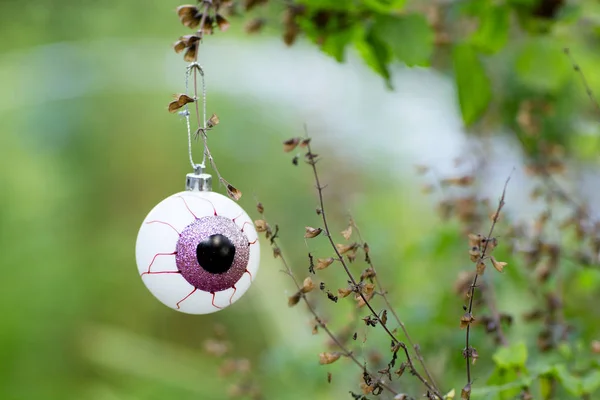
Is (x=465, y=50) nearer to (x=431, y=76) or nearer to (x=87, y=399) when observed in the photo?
(x=431, y=76)

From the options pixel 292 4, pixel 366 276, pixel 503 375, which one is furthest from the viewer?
pixel 292 4

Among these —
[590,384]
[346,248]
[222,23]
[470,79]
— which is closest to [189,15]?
[222,23]

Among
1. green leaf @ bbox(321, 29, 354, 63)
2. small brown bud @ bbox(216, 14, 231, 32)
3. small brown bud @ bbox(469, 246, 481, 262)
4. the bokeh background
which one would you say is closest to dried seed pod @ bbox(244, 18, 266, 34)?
green leaf @ bbox(321, 29, 354, 63)

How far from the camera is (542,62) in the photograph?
99cm

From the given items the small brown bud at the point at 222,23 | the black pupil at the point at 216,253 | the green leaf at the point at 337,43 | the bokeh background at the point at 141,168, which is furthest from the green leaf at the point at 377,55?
the bokeh background at the point at 141,168

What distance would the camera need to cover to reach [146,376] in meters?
1.94

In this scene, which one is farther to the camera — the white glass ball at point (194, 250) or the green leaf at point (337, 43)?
the green leaf at point (337, 43)

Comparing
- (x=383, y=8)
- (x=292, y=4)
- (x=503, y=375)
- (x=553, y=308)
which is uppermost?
(x=292, y=4)

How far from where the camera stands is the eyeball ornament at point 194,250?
0.57 m

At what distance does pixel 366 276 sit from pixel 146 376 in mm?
1554

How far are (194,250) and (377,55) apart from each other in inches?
15.9

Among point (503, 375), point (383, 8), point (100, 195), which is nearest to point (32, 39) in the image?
point (100, 195)

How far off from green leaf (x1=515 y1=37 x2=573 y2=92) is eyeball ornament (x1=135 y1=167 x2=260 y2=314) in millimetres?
607

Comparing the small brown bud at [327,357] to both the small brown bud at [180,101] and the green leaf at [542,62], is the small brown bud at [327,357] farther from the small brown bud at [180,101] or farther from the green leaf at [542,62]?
the green leaf at [542,62]
